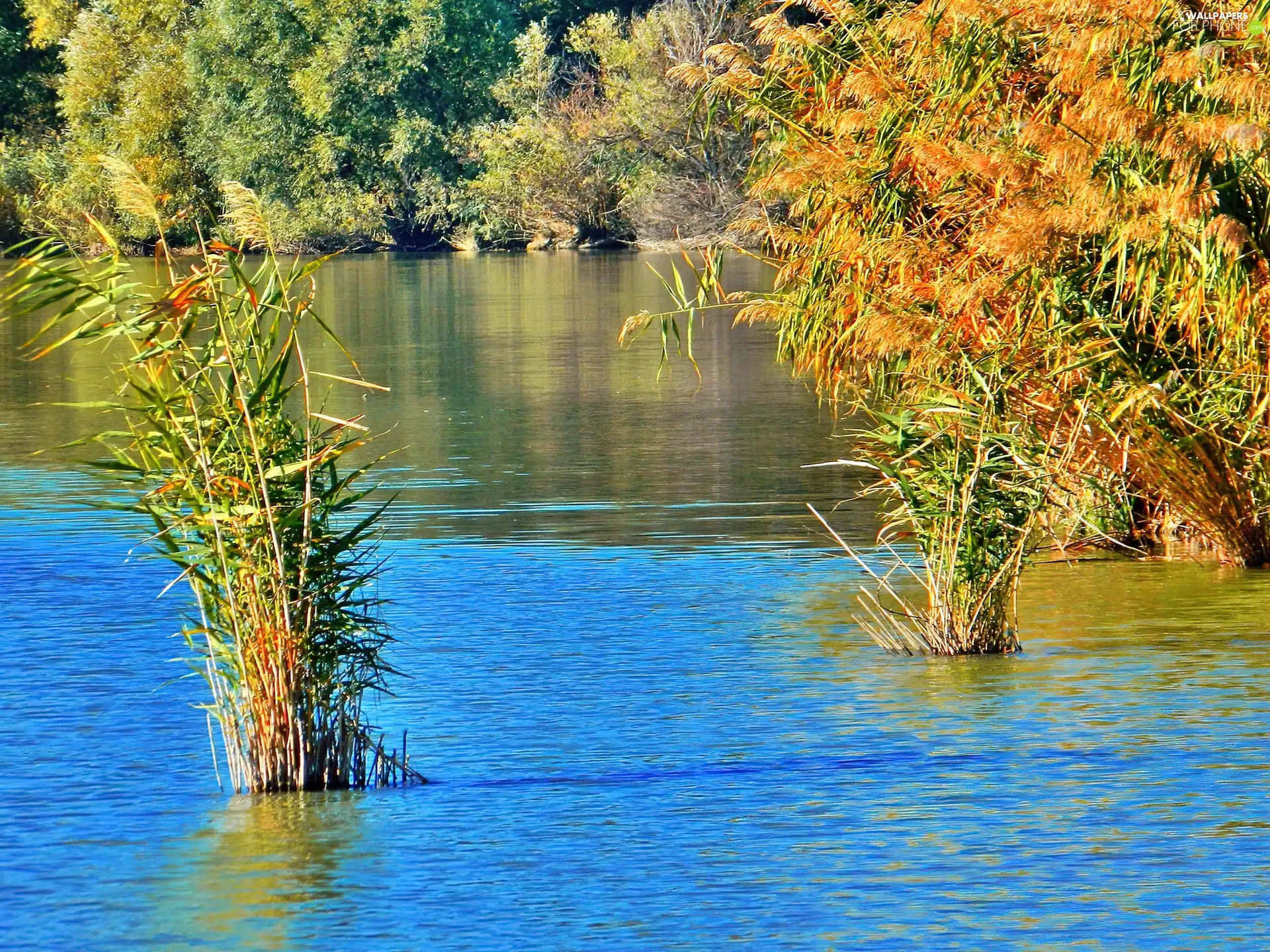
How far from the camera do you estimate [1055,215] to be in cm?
944

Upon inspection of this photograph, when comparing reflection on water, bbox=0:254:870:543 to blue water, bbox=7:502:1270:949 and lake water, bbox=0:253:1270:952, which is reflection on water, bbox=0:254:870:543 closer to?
lake water, bbox=0:253:1270:952

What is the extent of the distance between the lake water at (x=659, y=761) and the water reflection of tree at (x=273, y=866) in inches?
0.6

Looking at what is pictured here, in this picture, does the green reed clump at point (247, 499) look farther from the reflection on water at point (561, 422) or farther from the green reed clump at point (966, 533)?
the reflection on water at point (561, 422)

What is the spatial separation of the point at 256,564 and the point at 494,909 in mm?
1384

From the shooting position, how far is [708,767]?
7305mm

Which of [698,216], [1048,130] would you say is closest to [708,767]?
[1048,130]

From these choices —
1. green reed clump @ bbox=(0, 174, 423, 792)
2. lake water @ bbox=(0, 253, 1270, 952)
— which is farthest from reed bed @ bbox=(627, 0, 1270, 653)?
green reed clump @ bbox=(0, 174, 423, 792)

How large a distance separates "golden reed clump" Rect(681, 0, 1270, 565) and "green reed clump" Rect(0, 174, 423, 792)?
381 cm

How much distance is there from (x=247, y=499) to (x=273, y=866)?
3.65ft

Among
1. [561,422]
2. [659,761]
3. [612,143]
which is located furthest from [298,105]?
[659,761]

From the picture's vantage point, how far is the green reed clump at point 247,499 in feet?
21.4

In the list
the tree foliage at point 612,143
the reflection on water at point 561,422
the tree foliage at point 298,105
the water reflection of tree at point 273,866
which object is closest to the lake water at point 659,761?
the water reflection of tree at point 273,866

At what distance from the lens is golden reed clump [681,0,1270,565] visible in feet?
30.8

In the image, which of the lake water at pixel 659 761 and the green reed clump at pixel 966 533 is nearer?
the lake water at pixel 659 761
